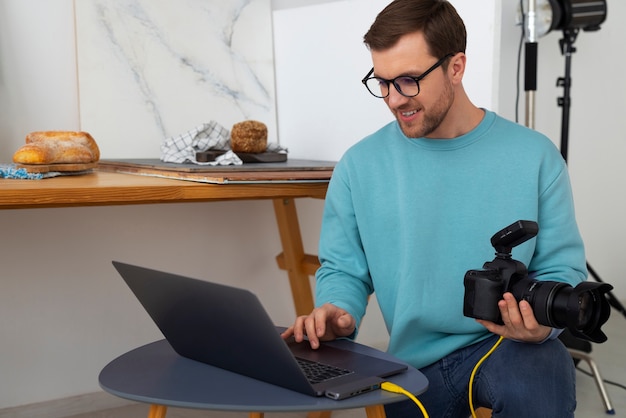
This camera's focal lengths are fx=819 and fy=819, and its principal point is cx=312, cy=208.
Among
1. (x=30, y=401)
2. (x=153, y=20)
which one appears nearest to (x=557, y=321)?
(x=153, y=20)

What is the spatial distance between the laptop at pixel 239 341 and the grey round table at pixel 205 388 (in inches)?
0.5

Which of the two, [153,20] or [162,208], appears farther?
[162,208]

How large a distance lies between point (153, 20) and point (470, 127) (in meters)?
0.93

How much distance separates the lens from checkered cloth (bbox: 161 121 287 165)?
177 cm

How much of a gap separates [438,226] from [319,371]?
1.47 feet

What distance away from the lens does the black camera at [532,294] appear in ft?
3.28

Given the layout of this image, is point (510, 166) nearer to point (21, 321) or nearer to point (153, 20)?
point (153, 20)

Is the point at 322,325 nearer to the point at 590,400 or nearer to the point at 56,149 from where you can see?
the point at 56,149

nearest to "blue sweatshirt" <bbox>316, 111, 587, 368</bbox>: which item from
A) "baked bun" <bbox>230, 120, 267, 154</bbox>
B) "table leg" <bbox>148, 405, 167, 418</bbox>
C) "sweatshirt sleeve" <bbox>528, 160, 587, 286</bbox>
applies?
"sweatshirt sleeve" <bbox>528, 160, 587, 286</bbox>

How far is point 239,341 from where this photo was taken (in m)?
0.94

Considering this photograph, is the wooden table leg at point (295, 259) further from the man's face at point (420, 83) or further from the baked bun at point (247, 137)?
the man's face at point (420, 83)

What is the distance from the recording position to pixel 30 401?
2.03 m

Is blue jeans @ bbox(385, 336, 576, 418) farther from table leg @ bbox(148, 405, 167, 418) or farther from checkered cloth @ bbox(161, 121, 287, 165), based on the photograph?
checkered cloth @ bbox(161, 121, 287, 165)

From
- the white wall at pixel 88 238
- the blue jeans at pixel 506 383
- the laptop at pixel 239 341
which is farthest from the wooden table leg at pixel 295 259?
the laptop at pixel 239 341
